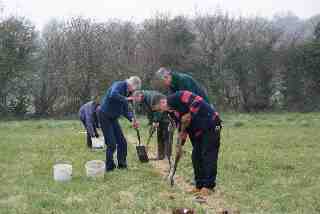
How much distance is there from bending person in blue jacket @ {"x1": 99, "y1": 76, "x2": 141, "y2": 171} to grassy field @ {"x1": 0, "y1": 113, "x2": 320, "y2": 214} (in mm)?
465

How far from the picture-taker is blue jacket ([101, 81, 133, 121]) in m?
8.70

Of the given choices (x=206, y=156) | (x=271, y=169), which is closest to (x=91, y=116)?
(x=271, y=169)

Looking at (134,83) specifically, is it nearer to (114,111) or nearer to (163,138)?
(114,111)

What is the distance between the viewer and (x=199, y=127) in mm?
7020

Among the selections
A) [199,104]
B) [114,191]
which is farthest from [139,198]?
[199,104]

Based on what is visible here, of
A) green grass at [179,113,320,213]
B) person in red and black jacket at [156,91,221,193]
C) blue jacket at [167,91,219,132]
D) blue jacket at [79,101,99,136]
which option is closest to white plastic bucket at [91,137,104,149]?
blue jacket at [79,101,99,136]

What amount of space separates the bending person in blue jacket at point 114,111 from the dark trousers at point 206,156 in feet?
6.48

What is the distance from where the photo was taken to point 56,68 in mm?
24250

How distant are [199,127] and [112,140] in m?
2.48

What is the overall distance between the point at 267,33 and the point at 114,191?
19.6 m

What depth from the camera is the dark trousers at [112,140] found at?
29.3 feet

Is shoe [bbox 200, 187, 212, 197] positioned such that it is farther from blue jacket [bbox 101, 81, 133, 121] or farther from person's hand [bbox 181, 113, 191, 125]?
blue jacket [bbox 101, 81, 133, 121]

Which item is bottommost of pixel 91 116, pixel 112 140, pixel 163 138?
pixel 163 138

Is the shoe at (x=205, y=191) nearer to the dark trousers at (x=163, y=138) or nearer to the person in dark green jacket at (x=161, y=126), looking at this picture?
the person in dark green jacket at (x=161, y=126)
